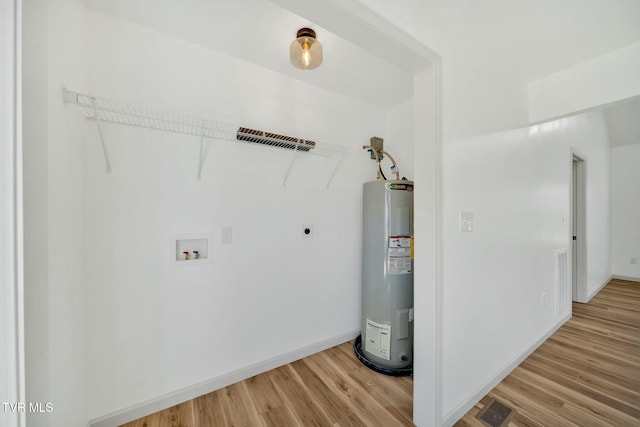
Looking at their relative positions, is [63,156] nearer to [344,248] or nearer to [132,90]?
[132,90]

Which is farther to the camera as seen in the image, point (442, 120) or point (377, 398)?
point (377, 398)

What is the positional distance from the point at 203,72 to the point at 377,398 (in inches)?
96.2

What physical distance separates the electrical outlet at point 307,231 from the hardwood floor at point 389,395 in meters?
1.01

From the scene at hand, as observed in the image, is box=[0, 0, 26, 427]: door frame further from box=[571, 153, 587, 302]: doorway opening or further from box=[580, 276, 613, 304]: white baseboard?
box=[580, 276, 613, 304]: white baseboard

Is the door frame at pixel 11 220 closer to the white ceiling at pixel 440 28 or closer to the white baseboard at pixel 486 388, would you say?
the white ceiling at pixel 440 28

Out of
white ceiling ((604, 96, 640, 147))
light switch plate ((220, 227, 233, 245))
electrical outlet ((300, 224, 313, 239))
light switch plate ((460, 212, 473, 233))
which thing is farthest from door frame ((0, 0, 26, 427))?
white ceiling ((604, 96, 640, 147))

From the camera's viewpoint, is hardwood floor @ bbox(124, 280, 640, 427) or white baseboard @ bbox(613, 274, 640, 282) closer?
hardwood floor @ bbox(124, 280, 640, 427)

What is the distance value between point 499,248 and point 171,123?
2.30 m

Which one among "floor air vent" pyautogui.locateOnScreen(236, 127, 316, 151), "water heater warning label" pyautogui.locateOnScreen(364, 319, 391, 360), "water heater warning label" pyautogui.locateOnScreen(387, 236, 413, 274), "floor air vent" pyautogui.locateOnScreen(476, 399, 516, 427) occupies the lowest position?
"floor air vent" pyautogui.locateOnScreen(476, 399, 516, 427)

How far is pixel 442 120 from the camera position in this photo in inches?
48.2

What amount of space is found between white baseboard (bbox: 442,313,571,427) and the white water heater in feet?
1.32

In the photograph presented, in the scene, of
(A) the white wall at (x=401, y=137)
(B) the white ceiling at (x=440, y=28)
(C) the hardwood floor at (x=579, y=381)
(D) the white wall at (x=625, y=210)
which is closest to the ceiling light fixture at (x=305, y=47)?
(B) the white ceiling at (x=440, y=28)

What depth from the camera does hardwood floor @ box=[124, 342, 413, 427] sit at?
1317mm

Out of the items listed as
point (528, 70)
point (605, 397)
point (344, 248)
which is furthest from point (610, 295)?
point (344, 248)
